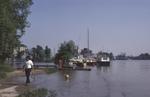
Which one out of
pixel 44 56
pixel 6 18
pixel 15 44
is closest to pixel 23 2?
pixel 15 44

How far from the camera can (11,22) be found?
45.1m

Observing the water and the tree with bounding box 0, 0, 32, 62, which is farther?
the tree with bounding box 0, 0, 32, 62

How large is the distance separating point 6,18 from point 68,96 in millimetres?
17668

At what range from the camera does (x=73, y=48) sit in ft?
416

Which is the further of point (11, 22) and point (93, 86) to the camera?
point (11, 22)

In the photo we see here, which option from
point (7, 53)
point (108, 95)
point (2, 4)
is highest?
point (2, 4)

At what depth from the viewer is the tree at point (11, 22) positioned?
40697 mm

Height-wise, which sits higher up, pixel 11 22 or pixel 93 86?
pixel 11 22

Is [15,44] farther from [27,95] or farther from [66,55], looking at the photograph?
[66,55]

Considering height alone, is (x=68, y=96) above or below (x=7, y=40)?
below

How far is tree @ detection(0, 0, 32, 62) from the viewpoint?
40.7 metres

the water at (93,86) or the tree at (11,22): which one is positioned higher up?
the tree at (11,22)

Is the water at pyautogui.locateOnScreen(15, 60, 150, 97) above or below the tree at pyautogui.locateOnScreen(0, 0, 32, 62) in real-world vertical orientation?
below

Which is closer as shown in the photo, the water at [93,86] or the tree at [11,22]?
the water at [93,86]
